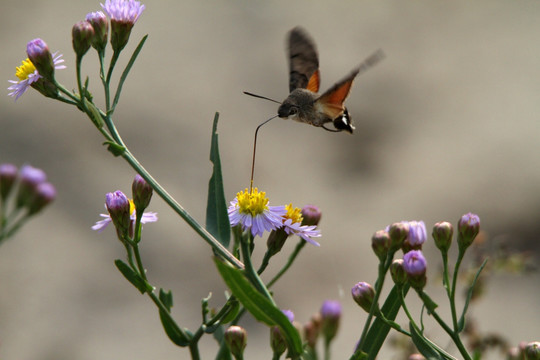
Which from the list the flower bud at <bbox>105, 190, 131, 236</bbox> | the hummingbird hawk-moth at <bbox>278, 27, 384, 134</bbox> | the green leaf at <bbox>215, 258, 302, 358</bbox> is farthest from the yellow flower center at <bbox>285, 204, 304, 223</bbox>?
the green leaf at <bbox>215, 258, 302, 358</bbox>

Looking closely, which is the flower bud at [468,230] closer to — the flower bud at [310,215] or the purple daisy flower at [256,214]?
the flower bud at [310,215]

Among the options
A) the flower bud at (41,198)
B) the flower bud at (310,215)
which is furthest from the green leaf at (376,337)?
the flower bud at (41,198)

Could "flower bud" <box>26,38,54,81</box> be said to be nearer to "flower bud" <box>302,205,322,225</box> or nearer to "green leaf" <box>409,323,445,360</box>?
"flower bud" <box>302,205,322,225</box>

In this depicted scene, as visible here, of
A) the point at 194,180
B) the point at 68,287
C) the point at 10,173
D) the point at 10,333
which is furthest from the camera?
the point at 194,180

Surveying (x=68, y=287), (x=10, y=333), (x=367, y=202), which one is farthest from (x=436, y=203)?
(x=10, y=333)

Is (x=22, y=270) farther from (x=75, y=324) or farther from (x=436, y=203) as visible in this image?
(x=436, y=203)

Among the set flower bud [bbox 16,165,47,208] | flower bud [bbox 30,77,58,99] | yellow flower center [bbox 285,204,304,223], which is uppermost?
flower bud [bbox 30,77,58,99]

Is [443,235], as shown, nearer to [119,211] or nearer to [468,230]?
[468,230]

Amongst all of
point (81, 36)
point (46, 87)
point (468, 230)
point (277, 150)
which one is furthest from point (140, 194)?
point (277, 150)
